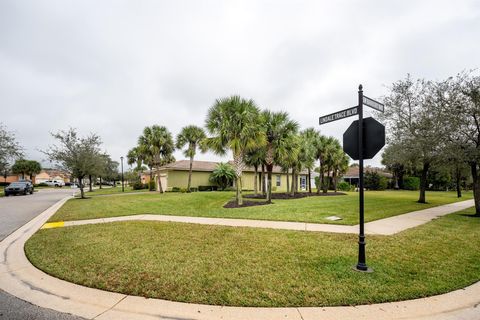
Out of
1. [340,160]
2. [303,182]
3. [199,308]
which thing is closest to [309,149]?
[340,160]

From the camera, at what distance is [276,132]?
47.6 feet

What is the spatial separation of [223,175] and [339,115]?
23.8 metres

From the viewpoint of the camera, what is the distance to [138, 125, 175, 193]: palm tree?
2466cm

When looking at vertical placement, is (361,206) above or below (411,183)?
above

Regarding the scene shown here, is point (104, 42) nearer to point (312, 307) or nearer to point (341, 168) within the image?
point (312, 307)

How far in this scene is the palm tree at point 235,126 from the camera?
1252 cm

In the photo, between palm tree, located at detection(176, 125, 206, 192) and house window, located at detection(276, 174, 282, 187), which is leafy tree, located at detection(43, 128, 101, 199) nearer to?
palm tree, located at detection(176, 125, 206, 192)

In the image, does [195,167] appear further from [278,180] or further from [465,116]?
[465,116]

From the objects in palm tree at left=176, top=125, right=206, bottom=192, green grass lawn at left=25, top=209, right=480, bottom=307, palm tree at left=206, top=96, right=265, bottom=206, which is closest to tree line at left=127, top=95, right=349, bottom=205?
palm tree at left=206, top=96, right=265, bottom=206

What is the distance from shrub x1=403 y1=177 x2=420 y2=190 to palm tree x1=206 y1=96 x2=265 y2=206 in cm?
3830

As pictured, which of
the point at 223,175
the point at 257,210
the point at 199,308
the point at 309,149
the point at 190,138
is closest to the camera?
the point at 199,308

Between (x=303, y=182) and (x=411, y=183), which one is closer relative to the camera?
(x=303, y=182)

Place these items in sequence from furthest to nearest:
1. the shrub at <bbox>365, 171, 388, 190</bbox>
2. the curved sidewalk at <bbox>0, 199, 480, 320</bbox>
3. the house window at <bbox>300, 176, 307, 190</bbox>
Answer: the shrub at <bbox>365, 171, 388, 190</bbox>
the house window at <bbox>300, 176, 307, 190</bbox>
the curved sidewalk at <bbox>0, 199, 480, 320</bbox>

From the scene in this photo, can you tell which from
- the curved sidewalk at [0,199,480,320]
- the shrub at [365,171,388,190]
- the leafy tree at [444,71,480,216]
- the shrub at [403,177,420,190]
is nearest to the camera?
the curved sidewalk at [0,199,480,320]
